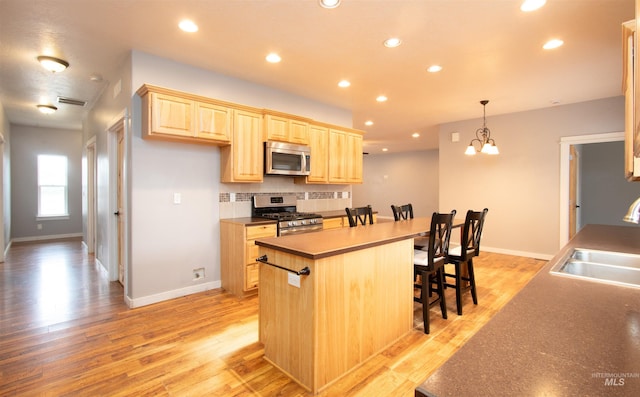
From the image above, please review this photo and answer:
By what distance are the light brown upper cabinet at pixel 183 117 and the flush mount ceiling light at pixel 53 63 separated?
115 centimetres

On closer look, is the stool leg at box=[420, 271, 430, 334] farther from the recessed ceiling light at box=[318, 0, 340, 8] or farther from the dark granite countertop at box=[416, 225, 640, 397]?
the recessed ceiling light at box=[318, 0, 340, 8]

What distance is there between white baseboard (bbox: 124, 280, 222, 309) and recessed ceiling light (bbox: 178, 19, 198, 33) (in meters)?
2.72

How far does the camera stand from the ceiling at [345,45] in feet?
8.11

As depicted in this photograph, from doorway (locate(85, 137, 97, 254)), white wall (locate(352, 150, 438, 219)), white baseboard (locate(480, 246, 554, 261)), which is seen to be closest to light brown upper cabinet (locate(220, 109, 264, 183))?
doorway (locate(85, 137, 97, 254))

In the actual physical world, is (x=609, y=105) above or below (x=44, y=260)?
above

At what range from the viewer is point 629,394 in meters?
0.61

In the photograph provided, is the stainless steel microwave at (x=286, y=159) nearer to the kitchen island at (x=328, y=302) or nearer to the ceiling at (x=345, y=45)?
the ceiling at (x=345, y=45)

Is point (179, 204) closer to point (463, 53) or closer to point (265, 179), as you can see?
point (265, 179)

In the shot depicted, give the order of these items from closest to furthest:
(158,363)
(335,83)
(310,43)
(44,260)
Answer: (158,363) → (310,43) → (335,83) → (44,260)

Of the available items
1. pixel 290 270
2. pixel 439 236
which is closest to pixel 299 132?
pixel 439 236

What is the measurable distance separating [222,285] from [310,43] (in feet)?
9.81

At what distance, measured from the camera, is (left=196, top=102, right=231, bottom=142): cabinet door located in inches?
133

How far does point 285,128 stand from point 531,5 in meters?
2.85

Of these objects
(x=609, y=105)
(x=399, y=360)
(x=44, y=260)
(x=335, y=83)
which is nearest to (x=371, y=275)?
(x=399, y=360)
